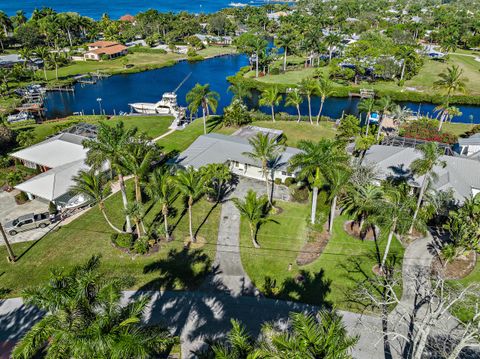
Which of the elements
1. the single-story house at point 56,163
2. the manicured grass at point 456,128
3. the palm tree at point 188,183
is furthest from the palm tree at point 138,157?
the manicured grass at point 456,128

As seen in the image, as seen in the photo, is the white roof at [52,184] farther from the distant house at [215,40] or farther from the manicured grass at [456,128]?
the distant house at [215,40]

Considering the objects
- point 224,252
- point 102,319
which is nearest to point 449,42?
point 224,252

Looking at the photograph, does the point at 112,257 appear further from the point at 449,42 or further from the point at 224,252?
the point at 449,42

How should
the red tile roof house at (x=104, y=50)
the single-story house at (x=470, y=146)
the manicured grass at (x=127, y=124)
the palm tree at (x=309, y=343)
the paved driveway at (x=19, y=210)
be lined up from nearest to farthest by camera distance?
the palm tree at (x=309, y=343), the paved driveway at (x=19, y=210), the single-story house at (x=470, y=146), the manicured grass at (x=127, y=124), the red tile roof house at (x=104, y=50)

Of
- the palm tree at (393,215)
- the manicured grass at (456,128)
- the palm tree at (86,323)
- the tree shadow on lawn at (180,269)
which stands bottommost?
the tree shadow on lawn at (180,269)

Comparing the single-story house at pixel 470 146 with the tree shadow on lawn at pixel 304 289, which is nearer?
the tree shadow on lawn at pixel 304 289

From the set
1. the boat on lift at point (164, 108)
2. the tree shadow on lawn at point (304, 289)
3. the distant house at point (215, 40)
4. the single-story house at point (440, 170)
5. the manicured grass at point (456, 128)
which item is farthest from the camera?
the distant house at point (215, 40)

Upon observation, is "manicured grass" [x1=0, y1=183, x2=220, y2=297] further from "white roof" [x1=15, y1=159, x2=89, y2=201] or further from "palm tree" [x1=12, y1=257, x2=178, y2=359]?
"palm tree" [x1=12, y1=257, x2=178, y2=359]
